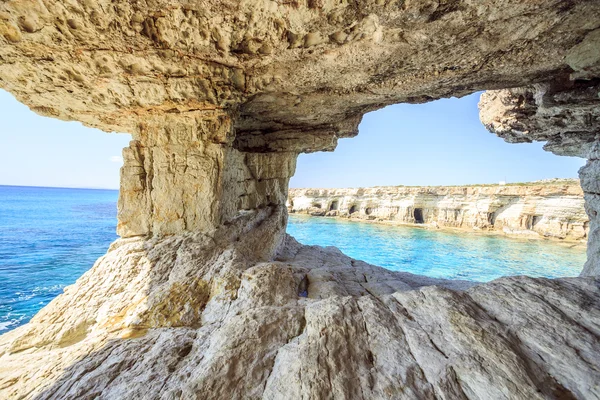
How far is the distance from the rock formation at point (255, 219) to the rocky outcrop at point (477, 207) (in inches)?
1075

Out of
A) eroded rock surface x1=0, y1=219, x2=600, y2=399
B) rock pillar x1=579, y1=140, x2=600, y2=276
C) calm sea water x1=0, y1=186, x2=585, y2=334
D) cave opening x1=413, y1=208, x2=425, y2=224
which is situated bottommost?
calm sea water x1=0, y1=186, x2=585, y2=334

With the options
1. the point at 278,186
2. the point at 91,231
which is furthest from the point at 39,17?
the point at 91,231

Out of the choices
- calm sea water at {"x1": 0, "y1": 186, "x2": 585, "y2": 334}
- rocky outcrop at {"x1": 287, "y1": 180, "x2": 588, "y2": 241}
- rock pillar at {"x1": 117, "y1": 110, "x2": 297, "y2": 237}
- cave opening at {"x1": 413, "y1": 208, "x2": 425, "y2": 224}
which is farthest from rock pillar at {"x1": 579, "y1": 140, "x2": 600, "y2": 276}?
cave opening at {"x1": 413, "y1": 208, "x2": 425, "y2": 224}

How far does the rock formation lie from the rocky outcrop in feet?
89.5

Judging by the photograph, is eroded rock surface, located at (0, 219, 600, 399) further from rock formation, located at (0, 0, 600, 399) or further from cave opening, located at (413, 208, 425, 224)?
cave opening, located at (413, 208, 425, 224)

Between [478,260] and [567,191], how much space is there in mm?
16611

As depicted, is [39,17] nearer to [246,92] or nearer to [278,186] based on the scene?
[246,92]

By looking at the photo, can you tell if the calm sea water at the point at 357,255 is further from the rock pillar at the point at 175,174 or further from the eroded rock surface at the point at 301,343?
the eroded rock surface at the point at 301,343

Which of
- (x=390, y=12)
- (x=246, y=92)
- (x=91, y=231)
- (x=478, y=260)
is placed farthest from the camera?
(x=91, y=231)

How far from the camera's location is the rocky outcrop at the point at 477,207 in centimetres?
2707

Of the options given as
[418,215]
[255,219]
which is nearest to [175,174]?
[255,219]

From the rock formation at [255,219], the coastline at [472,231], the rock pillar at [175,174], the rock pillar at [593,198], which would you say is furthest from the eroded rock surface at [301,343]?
the coastline at [472,231]

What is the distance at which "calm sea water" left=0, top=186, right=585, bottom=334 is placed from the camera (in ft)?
36.7

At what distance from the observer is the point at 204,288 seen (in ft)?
15.5
